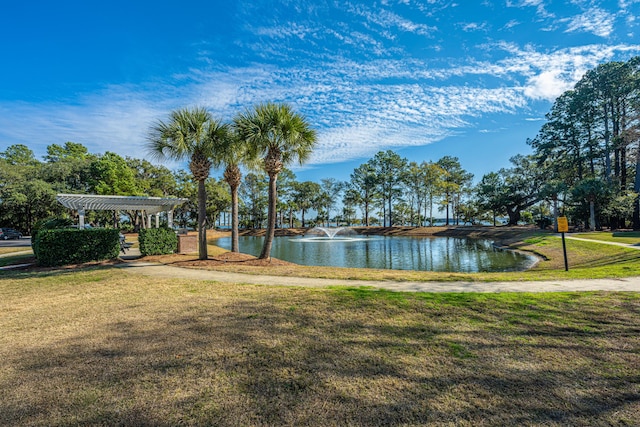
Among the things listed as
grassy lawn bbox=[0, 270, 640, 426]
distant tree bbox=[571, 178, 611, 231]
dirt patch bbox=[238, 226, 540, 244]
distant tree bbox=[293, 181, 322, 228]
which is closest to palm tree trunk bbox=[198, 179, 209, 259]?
grassy lawn bbox=[0, 270, 640, 426]

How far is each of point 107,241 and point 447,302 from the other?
13.6 metres

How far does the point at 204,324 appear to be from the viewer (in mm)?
4520

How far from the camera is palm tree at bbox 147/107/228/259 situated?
38.8ft

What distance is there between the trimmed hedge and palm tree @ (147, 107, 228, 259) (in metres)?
4.01

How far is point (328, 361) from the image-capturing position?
3260 mm

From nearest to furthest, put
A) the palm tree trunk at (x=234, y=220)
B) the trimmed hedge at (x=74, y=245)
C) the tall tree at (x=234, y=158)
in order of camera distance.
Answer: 1. the trimmed hedge at (x=74, y=245)
2. the tall tree at (x=234, y=158)
3. the palm tree trunk at (x=234, y=220)

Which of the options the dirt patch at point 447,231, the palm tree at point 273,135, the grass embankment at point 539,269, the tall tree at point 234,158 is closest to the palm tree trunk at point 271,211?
the palm tree at point 273,135

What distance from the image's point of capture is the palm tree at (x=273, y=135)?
11.3 metres

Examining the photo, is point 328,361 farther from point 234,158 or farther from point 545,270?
point 234,158

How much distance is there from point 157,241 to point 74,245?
3.29 m

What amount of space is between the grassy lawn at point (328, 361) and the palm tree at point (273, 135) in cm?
724

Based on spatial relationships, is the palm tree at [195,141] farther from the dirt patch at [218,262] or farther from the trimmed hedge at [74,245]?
the trimmed hedge at [74,245]

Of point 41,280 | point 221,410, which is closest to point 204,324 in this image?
point 221,410

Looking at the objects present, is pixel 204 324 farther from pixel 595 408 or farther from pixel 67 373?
pixel 595 408
